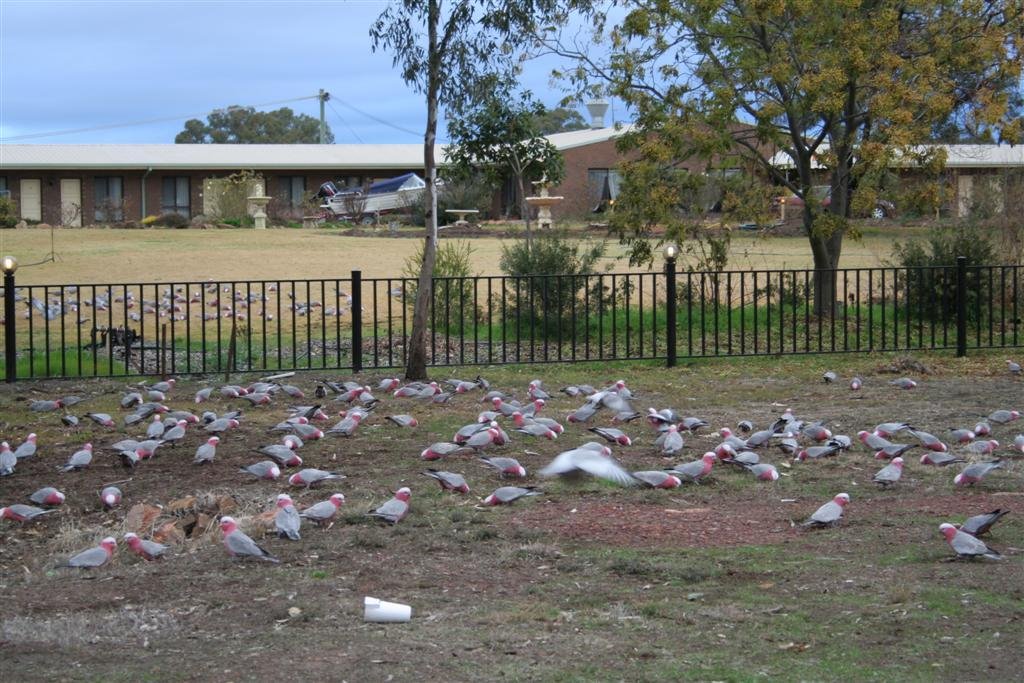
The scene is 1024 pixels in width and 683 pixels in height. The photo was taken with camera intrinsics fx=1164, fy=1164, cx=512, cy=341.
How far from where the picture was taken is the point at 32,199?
138 feet

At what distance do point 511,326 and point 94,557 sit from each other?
1039 cm

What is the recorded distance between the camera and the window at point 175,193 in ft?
142

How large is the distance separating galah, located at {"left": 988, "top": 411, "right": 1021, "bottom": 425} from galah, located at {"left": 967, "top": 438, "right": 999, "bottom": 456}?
3.74ft

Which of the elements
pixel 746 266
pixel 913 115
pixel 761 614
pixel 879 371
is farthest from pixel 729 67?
pixel 761 614

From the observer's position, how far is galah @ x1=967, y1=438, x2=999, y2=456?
7.93 metres

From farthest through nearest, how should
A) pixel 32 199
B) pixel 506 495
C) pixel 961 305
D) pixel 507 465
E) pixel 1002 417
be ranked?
pixel 32 199 < pixel 961 305 < pixel 1002 417 < pixel 507 465 < pixel 506 495

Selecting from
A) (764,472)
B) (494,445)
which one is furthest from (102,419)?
(764,472)

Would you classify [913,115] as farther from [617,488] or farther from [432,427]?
[617,488]

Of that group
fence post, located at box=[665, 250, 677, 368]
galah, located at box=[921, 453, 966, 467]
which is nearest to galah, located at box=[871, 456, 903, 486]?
galah, located at box=[921, 453, 966, 467]

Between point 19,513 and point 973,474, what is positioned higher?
point 973,474

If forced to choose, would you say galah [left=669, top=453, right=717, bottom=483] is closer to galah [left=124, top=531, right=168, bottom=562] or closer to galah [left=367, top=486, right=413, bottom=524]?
galah [left=367, top=486, right=413, bottom=524]

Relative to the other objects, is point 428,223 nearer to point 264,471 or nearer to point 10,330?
point 10,330

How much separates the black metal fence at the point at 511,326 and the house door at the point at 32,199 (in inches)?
954

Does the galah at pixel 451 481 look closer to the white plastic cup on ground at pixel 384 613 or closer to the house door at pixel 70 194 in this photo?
the white plastic cup on ground at pixel 384 613
